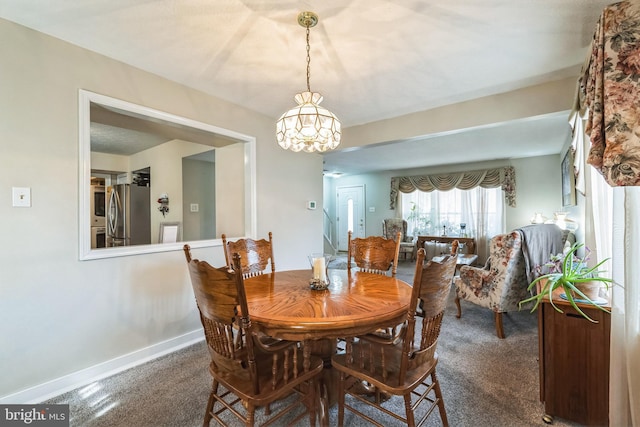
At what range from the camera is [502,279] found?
269 cm

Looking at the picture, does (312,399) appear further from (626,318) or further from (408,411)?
(626,318)

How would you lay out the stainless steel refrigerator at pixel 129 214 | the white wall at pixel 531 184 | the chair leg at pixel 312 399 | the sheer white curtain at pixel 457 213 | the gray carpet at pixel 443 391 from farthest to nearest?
the sheer white curtain at pixel 457 213 < the white wall at pixel 531 184 < the stainless steel refrigerator at pixel 129 214 < the gray carpet at pixel 443 391 < the chair leg at pixel 312 399

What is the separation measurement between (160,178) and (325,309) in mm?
4142

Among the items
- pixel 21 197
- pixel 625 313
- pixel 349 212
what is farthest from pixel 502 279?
pixel 349 212

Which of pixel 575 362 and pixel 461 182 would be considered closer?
pixel 575 362

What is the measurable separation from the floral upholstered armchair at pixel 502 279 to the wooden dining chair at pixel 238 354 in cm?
214

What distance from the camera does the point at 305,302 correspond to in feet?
4.75

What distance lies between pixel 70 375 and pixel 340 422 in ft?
6.19

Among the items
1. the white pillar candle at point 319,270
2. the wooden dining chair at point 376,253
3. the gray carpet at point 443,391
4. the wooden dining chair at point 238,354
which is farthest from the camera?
the wooden dining chair at point 376,253

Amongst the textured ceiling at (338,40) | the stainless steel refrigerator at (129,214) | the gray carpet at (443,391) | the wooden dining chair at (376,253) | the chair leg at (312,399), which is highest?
the textured ceiling at (338,40)

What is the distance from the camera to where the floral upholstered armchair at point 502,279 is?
266 centimetres

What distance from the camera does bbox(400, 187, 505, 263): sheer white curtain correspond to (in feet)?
20.2

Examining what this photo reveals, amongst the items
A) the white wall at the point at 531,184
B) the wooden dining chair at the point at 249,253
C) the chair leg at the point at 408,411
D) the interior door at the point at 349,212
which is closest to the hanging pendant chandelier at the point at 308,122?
the wooden dining chair at the point at 249,253

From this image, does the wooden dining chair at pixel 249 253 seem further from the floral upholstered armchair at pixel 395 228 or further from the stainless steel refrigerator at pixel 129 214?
the floral upholstered armchair at pixel 395 228
